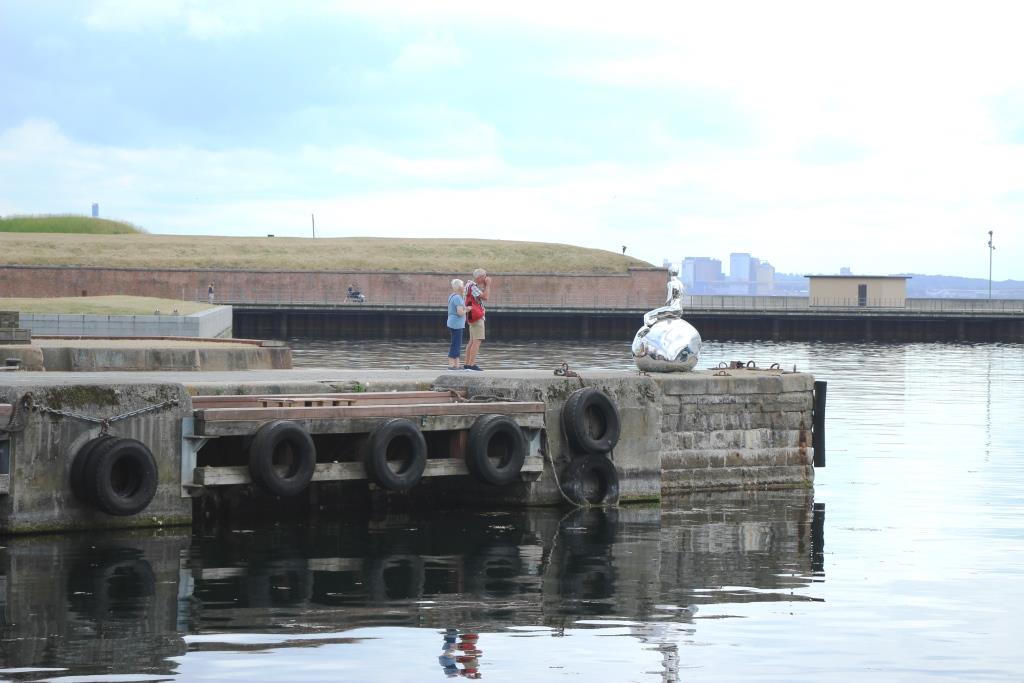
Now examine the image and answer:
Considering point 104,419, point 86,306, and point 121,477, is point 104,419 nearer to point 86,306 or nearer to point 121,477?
point 121,477

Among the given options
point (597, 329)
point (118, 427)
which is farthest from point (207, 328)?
point (597, 329)

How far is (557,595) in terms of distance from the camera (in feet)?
49.0

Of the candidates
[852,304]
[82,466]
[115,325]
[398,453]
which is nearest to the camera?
[82,466]

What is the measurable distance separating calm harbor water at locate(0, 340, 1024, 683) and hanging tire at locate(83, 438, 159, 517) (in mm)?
377

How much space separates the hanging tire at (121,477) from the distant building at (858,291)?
88.4 meters

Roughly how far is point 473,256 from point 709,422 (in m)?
90.9

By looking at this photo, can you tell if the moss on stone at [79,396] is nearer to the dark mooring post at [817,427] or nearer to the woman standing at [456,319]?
the woman standing at [456,319]

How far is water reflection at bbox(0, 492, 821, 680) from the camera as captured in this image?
12609mm

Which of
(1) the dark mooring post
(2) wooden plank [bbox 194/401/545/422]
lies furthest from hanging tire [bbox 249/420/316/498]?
(1) the dark mooring post

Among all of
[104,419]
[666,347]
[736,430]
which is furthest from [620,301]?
[104,419]

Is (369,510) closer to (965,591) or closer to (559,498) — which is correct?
(559,498)

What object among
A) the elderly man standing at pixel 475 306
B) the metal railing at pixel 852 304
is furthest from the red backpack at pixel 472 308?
the metal railing at pixel 852 304

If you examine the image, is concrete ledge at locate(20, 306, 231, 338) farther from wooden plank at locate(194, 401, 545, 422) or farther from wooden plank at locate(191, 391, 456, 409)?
wooden plank at locate(194, 401, 545, 422)

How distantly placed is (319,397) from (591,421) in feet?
11.4
